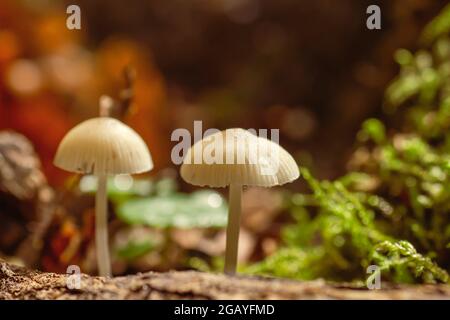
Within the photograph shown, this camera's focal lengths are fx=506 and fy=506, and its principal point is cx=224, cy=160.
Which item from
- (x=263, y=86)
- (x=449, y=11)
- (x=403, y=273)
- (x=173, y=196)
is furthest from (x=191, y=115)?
(x=403, y=273)

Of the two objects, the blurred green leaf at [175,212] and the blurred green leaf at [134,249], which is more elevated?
the blurred green leaf at [175,212]

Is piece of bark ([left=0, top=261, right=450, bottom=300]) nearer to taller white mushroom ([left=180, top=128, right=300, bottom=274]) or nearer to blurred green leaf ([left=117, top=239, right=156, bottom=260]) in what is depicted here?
taller white mushroom ([left=180, top=128, right=300, bottom=274])

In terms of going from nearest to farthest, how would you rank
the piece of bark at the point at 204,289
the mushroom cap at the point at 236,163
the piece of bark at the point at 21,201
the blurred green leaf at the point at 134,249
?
the piece of bark at the point at 204,289
the mushroom cap at the point at 236,163
the piece of bark at the point at 21,201
the blurred green leaf at the point at 134,249

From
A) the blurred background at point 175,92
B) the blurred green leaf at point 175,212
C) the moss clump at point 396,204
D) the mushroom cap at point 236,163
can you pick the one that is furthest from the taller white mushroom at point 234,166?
the blurred green leaf at point 175,212

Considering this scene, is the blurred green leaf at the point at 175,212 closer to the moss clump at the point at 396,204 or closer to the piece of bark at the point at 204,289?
the moss clump at the point at 396,204

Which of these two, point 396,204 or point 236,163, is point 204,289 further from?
point 396,204

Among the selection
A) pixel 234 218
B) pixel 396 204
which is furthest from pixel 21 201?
pixel 396 204
